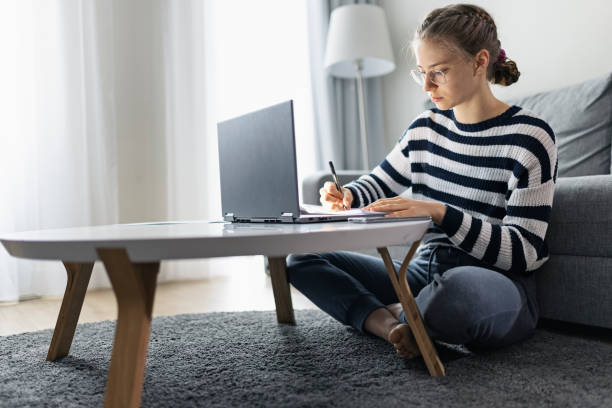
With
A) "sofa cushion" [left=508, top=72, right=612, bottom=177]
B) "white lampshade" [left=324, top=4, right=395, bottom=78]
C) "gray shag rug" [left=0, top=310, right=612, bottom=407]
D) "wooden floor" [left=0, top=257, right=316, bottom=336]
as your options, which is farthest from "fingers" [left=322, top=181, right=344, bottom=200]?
"white lampshade" [left=324, top=4, right=395, bottom=78]

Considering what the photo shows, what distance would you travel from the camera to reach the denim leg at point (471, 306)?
1037mm

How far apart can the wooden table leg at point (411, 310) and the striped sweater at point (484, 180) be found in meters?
0.14

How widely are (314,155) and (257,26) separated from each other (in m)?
0.71

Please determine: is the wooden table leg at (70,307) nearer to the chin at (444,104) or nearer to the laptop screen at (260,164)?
the laptop screen at (260,164)

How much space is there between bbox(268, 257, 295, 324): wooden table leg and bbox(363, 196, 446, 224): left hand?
0.48 m

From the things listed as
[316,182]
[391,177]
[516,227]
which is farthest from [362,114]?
[516,227]

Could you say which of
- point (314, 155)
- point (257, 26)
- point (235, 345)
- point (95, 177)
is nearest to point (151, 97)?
point (95, 177)

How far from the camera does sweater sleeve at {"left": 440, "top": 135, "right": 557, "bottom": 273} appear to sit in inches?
43.0

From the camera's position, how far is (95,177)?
2.45 metres

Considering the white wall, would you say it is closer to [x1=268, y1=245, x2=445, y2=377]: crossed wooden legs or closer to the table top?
[x1=268, y1=245, x2=445, y2=377]: crossed wooden legs

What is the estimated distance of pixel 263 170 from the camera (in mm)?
1022

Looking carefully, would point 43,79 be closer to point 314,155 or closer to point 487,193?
point 314,155

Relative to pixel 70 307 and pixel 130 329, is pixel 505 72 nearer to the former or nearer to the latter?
pixel 130 329

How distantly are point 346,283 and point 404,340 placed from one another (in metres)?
0.24
